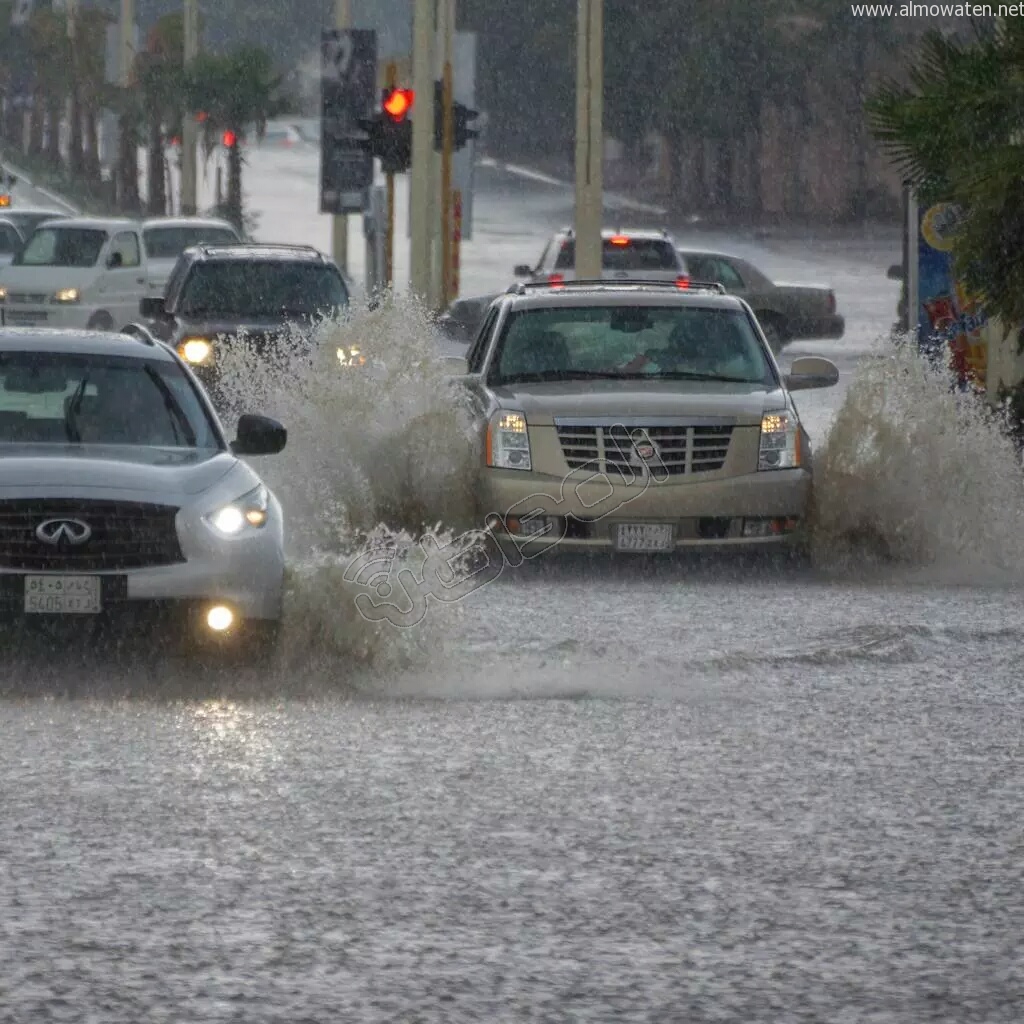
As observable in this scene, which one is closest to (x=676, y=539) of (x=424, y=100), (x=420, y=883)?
(x=420, y=883)

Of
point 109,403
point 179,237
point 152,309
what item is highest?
point 109,403

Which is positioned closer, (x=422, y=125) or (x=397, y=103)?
(x=397, y=103)

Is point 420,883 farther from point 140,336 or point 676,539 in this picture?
point 676,539

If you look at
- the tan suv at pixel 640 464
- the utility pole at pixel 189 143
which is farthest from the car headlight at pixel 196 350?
the utility pole at pixel 189 143

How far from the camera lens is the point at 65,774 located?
9.69 m

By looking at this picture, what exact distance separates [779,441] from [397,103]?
59.4 feet

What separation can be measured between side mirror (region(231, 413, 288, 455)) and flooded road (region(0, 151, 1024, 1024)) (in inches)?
30.6

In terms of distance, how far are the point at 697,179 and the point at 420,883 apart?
90.9m

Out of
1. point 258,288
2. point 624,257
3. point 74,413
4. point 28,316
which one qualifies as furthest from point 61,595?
point 624,257

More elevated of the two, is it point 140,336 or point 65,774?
point 140,336

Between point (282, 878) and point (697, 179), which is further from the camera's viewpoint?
point (697, 179)

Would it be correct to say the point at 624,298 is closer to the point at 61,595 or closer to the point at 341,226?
the point at 61,595

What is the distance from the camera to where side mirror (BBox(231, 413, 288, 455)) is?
1307 cm

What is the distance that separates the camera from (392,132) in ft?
111
